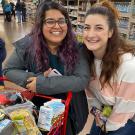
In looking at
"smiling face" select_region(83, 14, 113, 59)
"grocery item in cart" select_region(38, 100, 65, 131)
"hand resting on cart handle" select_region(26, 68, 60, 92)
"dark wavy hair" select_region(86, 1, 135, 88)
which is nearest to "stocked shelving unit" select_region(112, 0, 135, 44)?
"dark wavy hair" select_region(86, 1, 135, 88)

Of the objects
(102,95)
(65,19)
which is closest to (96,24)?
(65,19)

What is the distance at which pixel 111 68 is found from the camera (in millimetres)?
1758

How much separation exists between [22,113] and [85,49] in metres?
0.70

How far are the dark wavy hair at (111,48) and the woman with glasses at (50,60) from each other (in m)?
0.13

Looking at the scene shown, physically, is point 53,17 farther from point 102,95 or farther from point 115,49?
point 102,95

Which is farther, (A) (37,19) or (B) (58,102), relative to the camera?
(A) (37,19)

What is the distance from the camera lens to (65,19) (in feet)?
5.82

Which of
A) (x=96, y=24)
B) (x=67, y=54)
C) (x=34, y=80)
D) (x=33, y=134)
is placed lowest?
(x=33, y=134)

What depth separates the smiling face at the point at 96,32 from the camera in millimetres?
1701

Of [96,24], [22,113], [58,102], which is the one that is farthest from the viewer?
[96,24]

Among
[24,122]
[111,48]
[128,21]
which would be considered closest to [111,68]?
[111,48]

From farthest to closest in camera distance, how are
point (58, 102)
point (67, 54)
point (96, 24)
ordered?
point (67, 54), point (96, 24), point (58, 102)

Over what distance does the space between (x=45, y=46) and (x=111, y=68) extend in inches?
18.2

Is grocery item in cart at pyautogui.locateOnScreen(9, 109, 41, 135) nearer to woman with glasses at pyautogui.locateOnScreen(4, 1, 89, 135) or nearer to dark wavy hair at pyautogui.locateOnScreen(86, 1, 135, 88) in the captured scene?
woman with glasses at pyautogui.locateOnScreen(4, 1, 89, 135)
